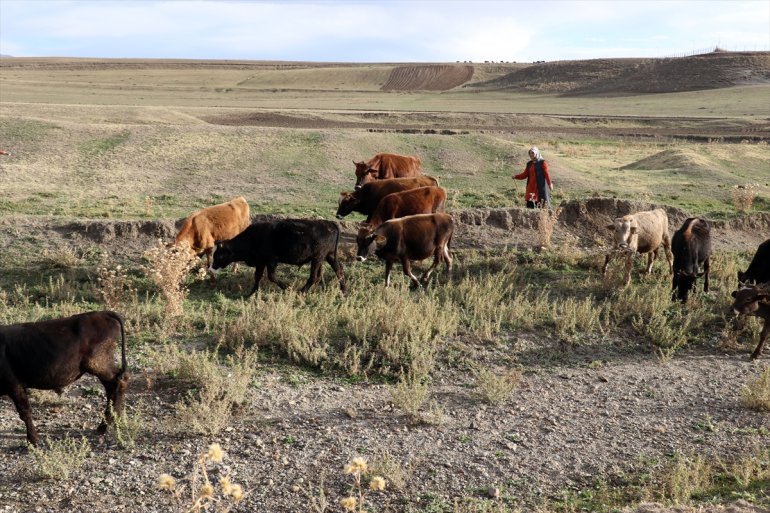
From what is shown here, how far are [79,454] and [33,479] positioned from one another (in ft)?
1.40

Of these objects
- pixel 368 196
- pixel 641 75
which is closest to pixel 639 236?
pixel 368 196

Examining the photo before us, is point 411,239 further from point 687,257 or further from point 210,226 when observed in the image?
point 687,257

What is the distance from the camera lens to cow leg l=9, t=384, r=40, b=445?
23.6ft

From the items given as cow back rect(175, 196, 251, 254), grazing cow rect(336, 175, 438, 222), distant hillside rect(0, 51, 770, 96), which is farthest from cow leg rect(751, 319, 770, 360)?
distant hillside rect(0, 51, 770, 96)

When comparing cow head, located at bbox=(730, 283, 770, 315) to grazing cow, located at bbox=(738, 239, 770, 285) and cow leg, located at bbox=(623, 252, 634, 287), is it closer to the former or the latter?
grazing cow, located at bbox=(738, 239, 770, 285)

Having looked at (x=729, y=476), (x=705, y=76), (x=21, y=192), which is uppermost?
(x=705, y=76)

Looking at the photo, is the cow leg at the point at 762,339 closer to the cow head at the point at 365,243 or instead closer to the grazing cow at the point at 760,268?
the grazing cow at the point at 760,268

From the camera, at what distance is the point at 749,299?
420 inches

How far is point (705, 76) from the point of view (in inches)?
3118

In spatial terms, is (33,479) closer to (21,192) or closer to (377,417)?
(377,417)

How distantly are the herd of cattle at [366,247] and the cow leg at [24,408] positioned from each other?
0.33 meters

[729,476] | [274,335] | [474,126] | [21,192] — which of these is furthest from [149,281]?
[474,126]

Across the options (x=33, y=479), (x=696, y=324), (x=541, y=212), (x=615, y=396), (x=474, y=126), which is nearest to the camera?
(x=33, y=479)

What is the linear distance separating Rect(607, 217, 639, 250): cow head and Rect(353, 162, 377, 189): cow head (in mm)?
6771
